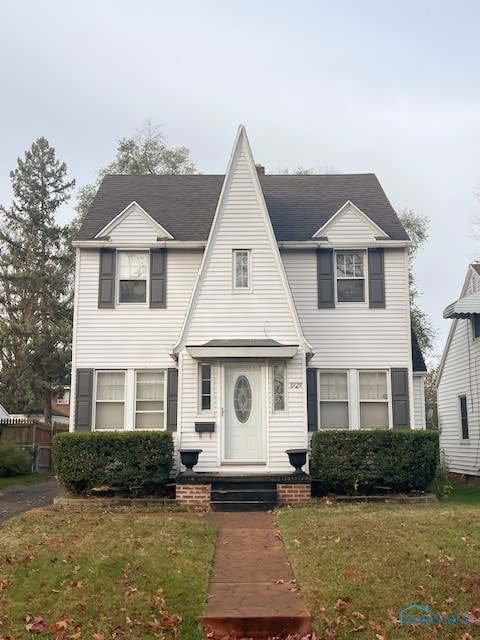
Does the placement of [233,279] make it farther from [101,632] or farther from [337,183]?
[101,632]

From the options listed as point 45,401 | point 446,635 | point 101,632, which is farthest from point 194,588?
point 45,401

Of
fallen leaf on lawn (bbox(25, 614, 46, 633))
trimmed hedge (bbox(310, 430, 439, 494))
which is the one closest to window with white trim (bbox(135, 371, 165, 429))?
trimmed hedge (bbox(310, 430, 439, 494))

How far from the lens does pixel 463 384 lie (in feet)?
68.4

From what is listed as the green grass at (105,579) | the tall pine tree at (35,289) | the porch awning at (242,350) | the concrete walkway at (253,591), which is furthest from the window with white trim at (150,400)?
the tall pine tree at (35,289)

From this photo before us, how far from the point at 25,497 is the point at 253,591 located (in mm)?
10710

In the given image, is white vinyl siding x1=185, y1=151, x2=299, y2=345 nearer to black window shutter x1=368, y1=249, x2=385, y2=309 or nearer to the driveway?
black window shutter x1=368, y1=249, x2=385, y2=309

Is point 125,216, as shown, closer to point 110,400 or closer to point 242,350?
point 110,400

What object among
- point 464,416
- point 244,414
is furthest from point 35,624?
point 464,416

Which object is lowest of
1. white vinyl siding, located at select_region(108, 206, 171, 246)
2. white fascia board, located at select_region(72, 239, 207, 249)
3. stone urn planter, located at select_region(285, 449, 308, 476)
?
stone urn planter, located at select_region(285, 449, 308, 476)

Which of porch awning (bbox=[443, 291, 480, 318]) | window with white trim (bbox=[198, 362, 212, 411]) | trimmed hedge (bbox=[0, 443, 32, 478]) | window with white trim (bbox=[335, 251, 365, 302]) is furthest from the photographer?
trimmed hedge (bbox=[0, 443, 32, 478])

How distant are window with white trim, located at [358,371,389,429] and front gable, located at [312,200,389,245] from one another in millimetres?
3250

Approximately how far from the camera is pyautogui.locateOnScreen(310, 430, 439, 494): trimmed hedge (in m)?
13.4

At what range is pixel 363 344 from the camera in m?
16.1

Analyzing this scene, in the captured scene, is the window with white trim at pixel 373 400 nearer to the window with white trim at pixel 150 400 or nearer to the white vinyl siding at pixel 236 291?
the white vinyl siding at pixel 236 291
